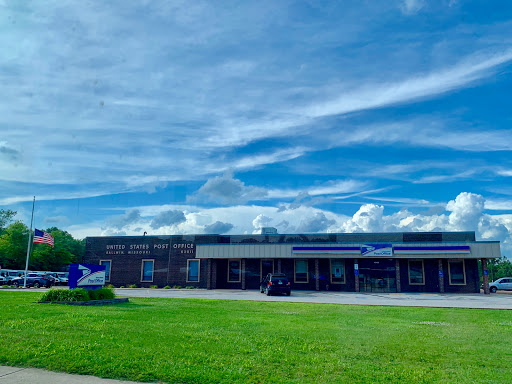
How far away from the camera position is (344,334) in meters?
10.7

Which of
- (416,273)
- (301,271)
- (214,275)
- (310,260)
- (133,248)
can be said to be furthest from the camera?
(133,248)

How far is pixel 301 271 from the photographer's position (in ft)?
135

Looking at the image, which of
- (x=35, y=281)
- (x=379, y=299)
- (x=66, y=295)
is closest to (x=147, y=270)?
(x=35, y=281)

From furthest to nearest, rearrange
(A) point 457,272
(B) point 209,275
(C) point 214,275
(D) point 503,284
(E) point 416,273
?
(D) point 503,284, (C) point 214,275, (B) point 209,275, (E) point 416,273, (A) point 457,272

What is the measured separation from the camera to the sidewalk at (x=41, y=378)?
6.46 m

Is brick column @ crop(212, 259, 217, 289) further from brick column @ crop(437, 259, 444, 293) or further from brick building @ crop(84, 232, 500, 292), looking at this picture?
brick column @ crop(437, 259, 444, 293)

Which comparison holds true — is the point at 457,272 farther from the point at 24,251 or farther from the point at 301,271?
the point at 24,251

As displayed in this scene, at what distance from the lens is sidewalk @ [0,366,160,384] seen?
646 cm

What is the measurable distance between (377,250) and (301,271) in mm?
7603

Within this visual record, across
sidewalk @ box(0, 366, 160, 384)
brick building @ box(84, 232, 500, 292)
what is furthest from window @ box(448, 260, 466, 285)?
sidewalk @ box(0, 366, 160, 384)

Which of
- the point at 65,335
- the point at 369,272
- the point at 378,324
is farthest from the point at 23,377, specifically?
the point at 369,272

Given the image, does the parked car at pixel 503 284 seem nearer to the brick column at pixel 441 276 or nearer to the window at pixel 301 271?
the brick column at pixel 441 276

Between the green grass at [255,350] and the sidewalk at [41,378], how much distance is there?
0.19 meters

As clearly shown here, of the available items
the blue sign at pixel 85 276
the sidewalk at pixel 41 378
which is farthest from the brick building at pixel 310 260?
the sidewalk at pixel 41 378
